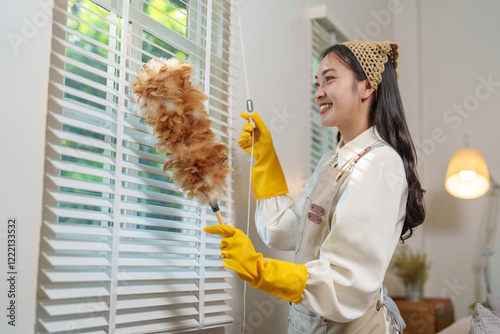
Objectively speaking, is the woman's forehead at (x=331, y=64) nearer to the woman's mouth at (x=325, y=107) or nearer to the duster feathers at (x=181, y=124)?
the woman's mouth at (x=325, y=107)

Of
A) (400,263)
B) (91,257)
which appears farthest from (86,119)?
(400,263)

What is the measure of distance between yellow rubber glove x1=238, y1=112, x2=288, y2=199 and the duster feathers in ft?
1.10

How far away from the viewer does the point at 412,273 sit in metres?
3.29

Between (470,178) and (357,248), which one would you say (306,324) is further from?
(470,178)

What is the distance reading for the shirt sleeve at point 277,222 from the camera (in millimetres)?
1642

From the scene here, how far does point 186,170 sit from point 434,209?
3005mm

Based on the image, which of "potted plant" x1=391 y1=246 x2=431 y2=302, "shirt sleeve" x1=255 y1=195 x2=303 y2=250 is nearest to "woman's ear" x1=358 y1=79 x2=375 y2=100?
"shirt sleeve" x1=255 y1=195 x2=303 y2=250

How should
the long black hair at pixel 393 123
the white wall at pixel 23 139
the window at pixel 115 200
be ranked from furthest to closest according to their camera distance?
the long black hair at pixel 393 123
the window at pixel 115 200
the white wall at pixel 23 139

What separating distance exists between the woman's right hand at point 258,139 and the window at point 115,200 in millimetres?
79

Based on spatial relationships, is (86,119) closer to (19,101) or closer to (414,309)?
(19,101)

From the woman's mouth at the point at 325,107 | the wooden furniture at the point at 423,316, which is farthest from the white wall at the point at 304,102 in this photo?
the wooden furniture at the point at 423,316

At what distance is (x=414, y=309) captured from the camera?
3.01 metres

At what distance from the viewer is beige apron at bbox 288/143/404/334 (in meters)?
1.35

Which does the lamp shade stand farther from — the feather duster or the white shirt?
the feather duster
